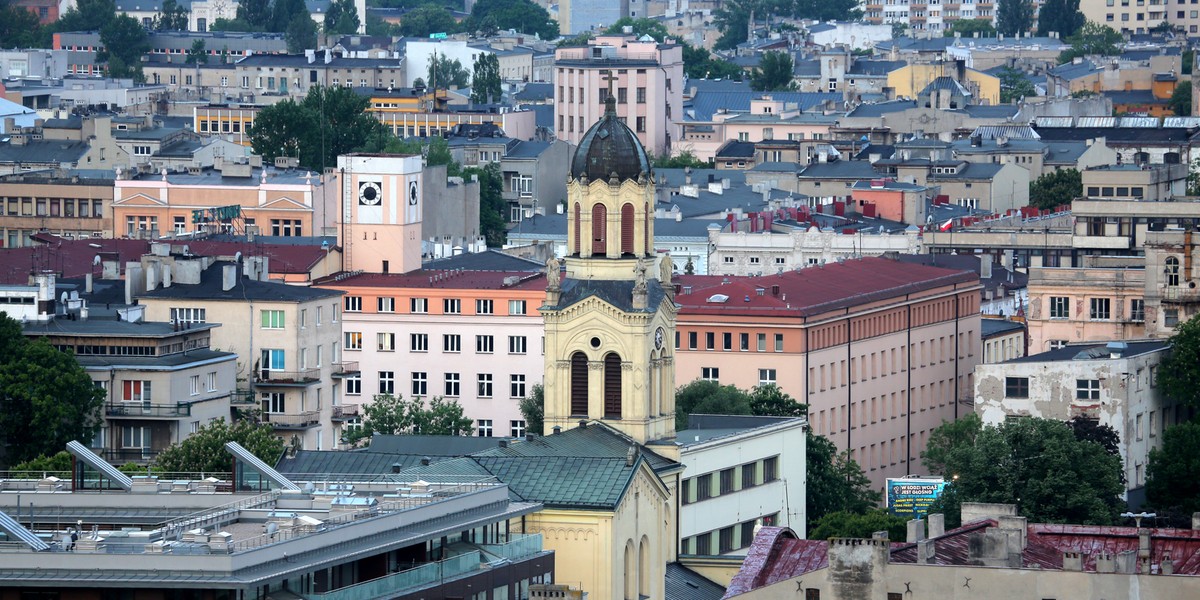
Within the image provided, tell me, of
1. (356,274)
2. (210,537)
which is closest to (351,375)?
(356,274)

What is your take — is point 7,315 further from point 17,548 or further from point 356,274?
point 17,548

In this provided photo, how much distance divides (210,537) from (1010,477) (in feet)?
165

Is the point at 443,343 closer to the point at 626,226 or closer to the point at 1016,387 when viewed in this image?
the point at 1016,387

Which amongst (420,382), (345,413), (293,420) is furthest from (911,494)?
(420,382)

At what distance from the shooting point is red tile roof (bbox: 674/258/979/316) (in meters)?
160

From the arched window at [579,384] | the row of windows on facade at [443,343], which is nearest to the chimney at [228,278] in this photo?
the row of windows on facade at [443,343]

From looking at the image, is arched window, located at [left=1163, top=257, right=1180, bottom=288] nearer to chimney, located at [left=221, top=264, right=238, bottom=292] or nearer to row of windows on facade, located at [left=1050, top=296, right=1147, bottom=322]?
row of windows on facade, located at [left=1050, top=296, right=1147, bottom=322]

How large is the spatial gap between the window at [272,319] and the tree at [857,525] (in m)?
23.9

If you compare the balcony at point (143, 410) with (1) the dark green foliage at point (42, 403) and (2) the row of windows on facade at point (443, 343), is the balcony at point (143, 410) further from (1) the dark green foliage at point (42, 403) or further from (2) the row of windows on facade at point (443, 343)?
(2) the row of windows on facade at point (443, 343)

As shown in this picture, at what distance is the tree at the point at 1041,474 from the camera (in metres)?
131

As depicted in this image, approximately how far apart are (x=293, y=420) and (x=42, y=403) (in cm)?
1633

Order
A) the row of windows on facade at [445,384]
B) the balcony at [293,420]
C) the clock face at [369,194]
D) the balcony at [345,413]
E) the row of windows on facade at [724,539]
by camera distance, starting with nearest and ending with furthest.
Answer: the row of windows on facade at [724,539] → the balcony at [293,420] → the balcony at [345,413] → the row of windows on facade at [445,384] → the clock face at [369,194]

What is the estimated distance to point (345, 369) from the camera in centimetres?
15212

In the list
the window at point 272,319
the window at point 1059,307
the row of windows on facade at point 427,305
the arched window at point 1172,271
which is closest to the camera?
the window at point 272,319
